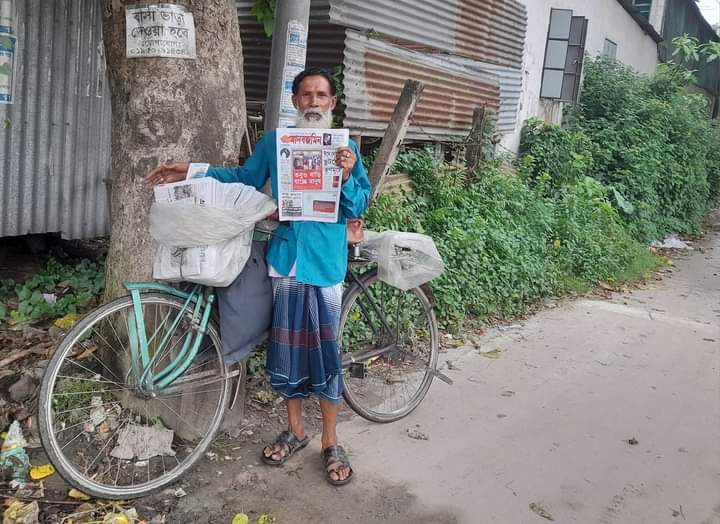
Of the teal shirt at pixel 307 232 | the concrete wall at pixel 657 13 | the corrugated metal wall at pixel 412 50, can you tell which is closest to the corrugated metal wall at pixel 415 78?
the corrugated metal wall at pixel 412 50

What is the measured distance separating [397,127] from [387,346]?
1.80 m

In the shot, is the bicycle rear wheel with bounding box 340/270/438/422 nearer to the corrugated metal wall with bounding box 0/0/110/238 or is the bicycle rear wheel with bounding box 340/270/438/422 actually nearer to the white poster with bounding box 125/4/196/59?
the white poster with bounding box 125/4/196/59

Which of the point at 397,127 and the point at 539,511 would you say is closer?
the point at 539,511

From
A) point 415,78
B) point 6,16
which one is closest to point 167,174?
point 6,16

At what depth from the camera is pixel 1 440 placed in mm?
2971

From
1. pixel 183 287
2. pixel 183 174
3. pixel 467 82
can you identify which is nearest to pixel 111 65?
pixel 183 174

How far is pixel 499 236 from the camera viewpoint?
629 centimetres

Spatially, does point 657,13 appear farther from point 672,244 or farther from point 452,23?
point 452,23

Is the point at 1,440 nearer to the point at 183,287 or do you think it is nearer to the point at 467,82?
the point at 183,287

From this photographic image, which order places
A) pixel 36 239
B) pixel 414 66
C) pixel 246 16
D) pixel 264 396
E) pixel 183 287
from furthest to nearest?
pixel 414 66, pixel 246 16, pixel 36 239, pixel 264 396, pixel 183 287

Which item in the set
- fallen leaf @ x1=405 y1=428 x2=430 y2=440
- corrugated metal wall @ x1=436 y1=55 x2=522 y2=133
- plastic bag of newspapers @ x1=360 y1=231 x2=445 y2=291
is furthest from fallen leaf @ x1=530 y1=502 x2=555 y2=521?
corrugated metal wall @ x1=436 y1=55 x2=522 y2=133

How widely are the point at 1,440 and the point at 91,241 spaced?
111 inches

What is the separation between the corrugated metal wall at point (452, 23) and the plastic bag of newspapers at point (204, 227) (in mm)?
3088

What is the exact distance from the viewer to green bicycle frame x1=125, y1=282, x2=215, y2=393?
8.80 feet
